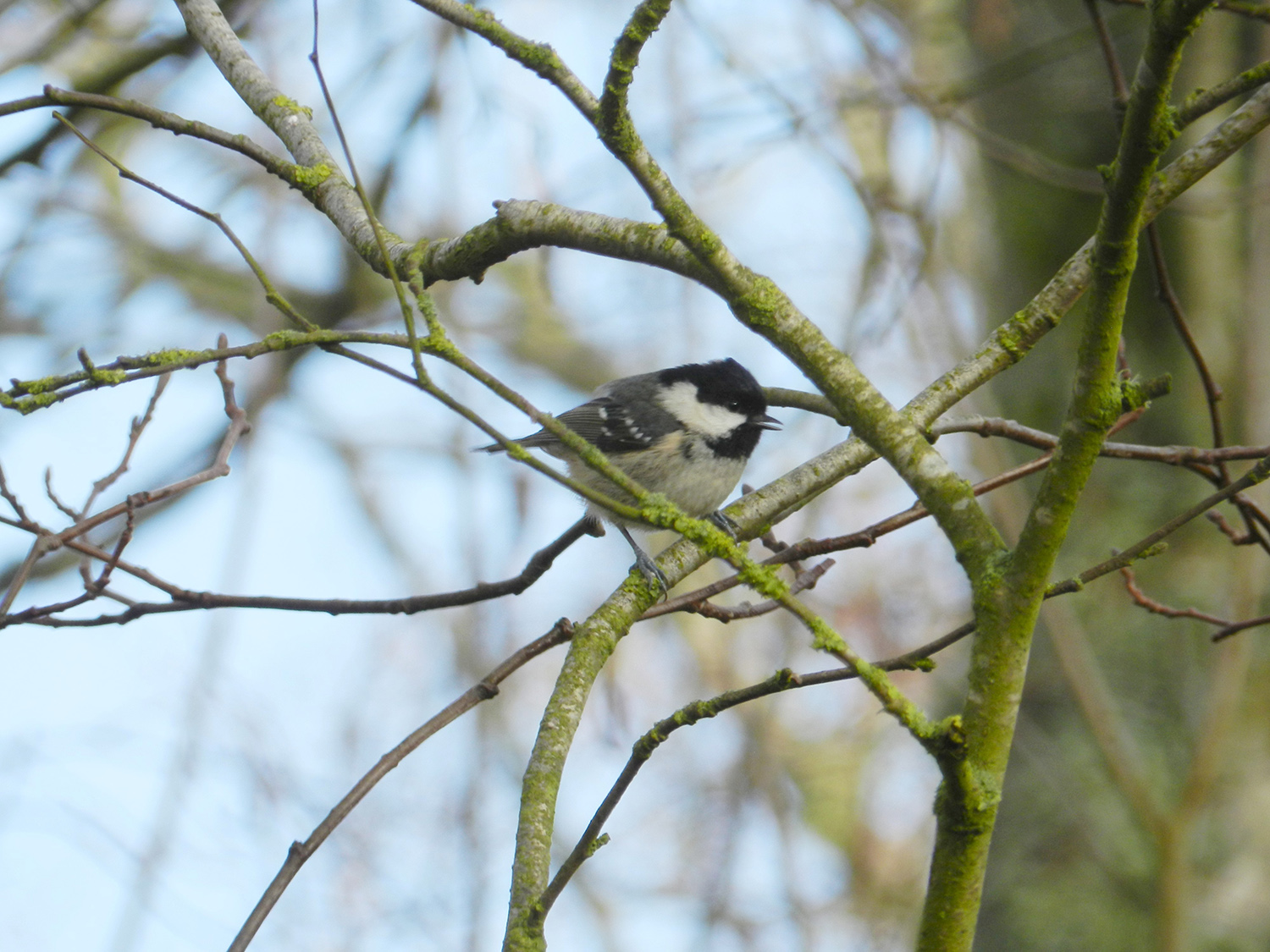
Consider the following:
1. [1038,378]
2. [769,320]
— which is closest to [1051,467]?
[769,320]

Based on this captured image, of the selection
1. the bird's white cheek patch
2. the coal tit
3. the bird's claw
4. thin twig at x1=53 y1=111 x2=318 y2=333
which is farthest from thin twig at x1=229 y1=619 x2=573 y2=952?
the bird's white cheek patch

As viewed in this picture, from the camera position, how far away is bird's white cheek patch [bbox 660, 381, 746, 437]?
4246 millimetres

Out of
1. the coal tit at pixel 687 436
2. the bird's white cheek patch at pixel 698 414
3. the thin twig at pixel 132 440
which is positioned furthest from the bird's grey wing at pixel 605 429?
the thin twig at pixel 132 440

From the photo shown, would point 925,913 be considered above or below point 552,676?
below

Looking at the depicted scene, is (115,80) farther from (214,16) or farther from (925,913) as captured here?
(925,913)

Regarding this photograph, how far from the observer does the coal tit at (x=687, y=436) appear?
4152 mm

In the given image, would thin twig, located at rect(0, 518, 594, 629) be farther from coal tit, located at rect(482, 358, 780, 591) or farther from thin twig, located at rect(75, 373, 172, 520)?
coal tit, located at rect(482, 358, 780, 591)

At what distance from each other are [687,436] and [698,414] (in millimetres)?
139

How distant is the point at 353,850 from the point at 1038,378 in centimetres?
525

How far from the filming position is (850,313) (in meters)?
6.09

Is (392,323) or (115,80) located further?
(392,323)

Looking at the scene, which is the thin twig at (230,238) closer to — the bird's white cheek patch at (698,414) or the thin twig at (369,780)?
the thin twig at (369,780)

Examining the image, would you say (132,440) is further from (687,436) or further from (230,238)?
(687,436)

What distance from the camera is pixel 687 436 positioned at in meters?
4.24
